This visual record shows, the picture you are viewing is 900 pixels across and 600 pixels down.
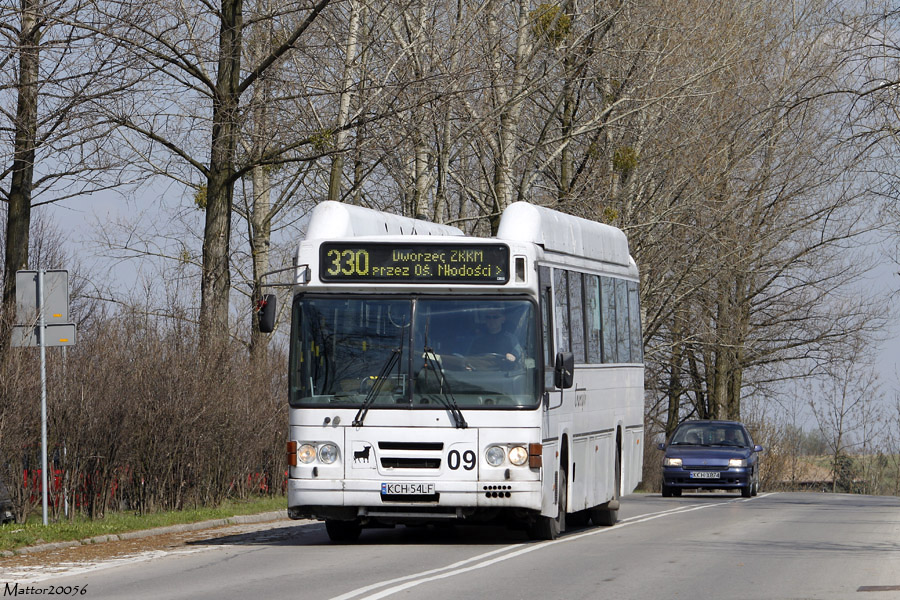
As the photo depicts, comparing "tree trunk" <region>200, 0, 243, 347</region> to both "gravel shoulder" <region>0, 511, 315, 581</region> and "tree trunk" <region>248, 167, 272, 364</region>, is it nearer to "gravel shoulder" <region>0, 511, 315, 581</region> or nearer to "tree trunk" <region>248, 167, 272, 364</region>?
"gravel shoulder" <region>0, 511, 315, 581</region>

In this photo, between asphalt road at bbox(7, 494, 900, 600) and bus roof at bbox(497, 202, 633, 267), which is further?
bus roof at bbox(497, 202, 633, 267)

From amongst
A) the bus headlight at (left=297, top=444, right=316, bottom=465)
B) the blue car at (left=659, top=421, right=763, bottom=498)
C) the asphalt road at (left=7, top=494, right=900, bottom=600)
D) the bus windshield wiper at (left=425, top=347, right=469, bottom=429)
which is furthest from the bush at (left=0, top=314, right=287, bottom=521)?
the blue car at (left=659, top=421, right=763, bottom=498)

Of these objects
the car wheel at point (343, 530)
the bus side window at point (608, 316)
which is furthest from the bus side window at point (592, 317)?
the car wheel at point (343, 530)

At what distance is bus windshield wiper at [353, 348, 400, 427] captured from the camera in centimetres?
1454

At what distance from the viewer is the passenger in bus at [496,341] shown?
14.7 meters

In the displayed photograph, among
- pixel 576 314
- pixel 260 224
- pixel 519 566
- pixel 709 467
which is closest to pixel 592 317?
pixel 576 314

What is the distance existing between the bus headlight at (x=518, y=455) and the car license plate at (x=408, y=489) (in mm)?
860

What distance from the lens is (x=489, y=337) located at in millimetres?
14758

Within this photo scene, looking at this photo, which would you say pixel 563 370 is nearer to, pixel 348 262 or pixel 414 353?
pixel 414 353

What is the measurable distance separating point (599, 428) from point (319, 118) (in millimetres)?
9381

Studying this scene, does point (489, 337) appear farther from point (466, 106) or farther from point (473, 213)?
point (473, 213)

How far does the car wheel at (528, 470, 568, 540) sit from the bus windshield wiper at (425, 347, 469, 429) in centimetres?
180

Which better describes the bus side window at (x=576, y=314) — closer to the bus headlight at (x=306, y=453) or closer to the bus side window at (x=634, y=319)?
the bus side window at (x=634, y=319)

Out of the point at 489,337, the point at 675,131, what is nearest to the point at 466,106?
the point at 675,131
